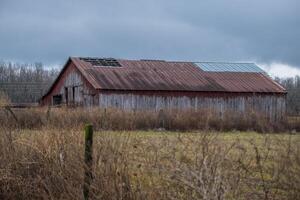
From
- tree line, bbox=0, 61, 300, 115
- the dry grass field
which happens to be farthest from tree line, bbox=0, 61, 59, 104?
the dry grass field

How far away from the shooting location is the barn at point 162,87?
39406mm

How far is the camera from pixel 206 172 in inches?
251

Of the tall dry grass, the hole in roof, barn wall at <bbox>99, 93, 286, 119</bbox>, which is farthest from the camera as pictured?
the hole in roof

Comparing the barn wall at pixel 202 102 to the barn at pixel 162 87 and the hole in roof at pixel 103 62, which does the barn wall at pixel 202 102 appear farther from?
the hole in roof at pixel 103 62

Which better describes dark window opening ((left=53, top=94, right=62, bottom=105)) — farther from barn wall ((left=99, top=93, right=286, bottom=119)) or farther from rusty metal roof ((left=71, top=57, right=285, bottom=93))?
barn wall ((left=99, top=93, right=286, bottom=119))

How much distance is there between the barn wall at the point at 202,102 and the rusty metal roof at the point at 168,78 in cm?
55

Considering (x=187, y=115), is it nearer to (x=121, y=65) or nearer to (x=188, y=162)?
(x=121, y=65)

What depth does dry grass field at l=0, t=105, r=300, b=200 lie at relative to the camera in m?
6.47

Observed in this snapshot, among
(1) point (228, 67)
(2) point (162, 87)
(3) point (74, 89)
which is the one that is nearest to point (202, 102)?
(2) point (162, 87)

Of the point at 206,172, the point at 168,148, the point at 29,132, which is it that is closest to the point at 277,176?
the point at 206,172

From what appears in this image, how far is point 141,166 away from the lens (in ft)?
25.5

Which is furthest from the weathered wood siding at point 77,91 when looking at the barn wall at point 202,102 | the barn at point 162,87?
the barn wall at point 202,102

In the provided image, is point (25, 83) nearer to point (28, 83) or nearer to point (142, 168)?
point (28, 83)

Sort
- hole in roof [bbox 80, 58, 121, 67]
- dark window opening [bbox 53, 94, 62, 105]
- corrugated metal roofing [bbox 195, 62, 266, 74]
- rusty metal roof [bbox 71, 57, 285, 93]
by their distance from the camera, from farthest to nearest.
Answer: corrugated metal roofing [bbox 195, 62, 266, 74] → dark window opening [bbox 53, 94, 62, 105] → hole in roof [bbox 80, 58, 121, 67] → rusty metal roof [bbox 71, 57, 285, 93]
